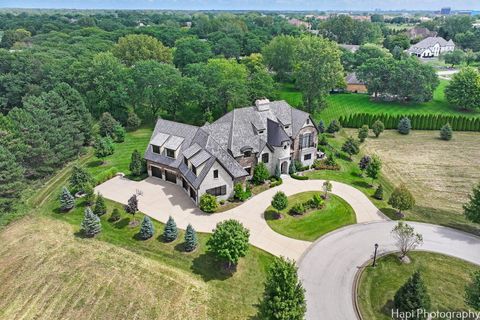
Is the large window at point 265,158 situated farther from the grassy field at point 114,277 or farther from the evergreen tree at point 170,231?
the evergreen tree at point 170,231

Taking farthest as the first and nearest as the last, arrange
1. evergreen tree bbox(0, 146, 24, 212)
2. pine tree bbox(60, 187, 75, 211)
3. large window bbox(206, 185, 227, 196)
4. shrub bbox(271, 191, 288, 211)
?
large window bbox(206, 185, 227, 196)
pine tree bbox(60, 187, 75, 211)
shrub bbox(271, 191, 288, 211)
evergreen tree bbox(0, 146, 24, 212)

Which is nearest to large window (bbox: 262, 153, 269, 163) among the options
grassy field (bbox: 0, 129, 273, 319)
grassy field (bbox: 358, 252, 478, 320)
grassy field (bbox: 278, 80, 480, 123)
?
grassy field (bbox: 0, 129, 273, 319)

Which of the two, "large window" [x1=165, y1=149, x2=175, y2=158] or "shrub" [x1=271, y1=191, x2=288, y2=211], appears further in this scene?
"large window" [x1=165, y1=149, x2=175, y2=158]

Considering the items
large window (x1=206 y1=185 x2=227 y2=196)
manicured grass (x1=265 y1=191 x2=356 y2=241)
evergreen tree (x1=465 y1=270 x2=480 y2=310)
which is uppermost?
evergreen tree (x1=465 y1=270 x2=480 y2=310)

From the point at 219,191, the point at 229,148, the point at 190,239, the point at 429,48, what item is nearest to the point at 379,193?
the point at 229,148

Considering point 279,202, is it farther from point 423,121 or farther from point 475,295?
point 423,121

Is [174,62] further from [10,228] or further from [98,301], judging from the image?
[98,301]

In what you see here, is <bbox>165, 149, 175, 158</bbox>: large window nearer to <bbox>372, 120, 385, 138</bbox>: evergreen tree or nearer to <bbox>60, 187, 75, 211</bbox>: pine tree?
<bbox>60, 187, 75, 211</bbox>: pine tree
